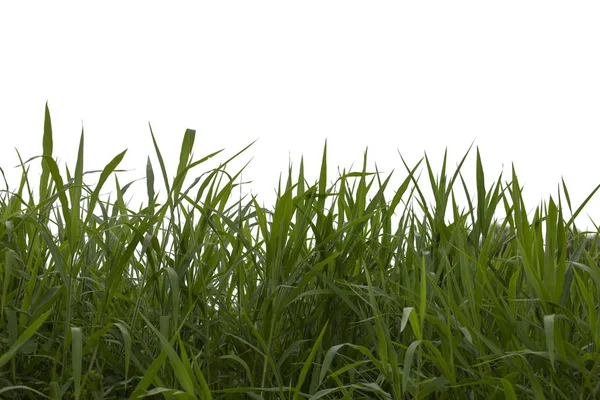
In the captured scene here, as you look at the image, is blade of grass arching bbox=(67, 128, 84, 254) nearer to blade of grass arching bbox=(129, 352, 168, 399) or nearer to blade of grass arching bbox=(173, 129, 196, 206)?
blade of grass arching bbox=(173, 129, 196, 206)

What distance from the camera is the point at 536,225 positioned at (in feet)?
4.38

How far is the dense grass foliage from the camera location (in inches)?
43.3

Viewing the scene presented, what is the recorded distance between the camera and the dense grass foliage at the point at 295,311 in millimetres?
1101

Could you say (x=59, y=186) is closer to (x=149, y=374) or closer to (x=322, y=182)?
(x=149, y=374)

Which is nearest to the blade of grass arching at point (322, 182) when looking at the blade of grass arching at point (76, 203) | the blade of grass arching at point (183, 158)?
the blade of grass arching at point (183, 158)

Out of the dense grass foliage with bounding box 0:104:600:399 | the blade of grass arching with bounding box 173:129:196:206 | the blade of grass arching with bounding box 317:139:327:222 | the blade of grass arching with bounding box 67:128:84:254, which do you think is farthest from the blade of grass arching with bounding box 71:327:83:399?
the blade of grass arching with bounding box 317:139:327:222

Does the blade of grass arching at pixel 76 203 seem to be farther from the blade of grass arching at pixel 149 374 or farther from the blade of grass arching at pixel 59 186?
the blade of grass arching at pixel 149 374

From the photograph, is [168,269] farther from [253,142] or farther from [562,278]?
[562,278]

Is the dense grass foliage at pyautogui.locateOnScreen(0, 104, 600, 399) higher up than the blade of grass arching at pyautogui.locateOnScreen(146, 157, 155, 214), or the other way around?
the blade of grass arching at pyautogui.locateOnScreen(146, 157, 155, 214)

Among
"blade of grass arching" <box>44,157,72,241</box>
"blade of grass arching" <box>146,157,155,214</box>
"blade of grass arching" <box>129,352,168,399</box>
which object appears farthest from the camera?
"blade of grass arching" <box>146,157,155,214</box>

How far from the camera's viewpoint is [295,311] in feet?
4.42

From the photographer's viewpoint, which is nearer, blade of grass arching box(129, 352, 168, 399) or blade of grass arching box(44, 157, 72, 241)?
blade of grass arching box(129, 352, 168, 399)

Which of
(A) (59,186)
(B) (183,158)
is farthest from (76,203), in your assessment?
(B) (183,158)

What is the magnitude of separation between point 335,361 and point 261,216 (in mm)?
307
